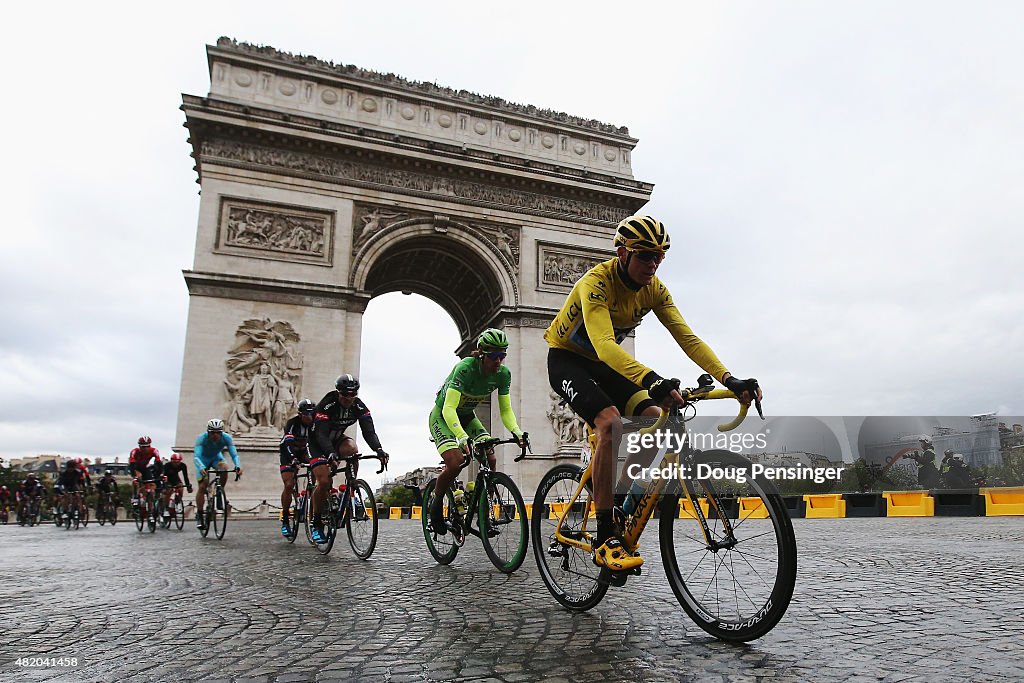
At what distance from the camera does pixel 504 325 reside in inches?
919

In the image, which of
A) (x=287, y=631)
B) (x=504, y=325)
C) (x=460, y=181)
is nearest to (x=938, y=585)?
(x=287, y=631)

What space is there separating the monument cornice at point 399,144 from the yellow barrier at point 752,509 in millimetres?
21041

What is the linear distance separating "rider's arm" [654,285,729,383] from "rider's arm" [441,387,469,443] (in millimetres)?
2360

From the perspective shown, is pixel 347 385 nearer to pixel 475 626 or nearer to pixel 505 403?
pixel 505 403

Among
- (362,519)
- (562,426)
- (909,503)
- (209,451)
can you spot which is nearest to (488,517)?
(362,519)

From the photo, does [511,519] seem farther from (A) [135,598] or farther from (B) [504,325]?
(B) [504,325]

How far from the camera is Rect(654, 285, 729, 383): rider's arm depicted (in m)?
3.49

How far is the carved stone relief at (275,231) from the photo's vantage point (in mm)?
20297

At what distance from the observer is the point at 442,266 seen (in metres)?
25.7

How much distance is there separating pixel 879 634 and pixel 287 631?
108 inches

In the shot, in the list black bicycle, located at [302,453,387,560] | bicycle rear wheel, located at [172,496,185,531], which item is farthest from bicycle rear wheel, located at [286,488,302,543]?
bicycle rear wheel, located at [172,496,185,531]

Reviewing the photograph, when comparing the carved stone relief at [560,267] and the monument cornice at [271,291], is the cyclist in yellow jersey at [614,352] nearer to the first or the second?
the monument cornice at [271,291]

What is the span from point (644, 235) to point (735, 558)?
157cm

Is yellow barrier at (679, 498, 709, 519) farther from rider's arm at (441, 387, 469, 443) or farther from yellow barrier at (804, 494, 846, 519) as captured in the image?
yellow barrier at (804, 494, 846, 519)
